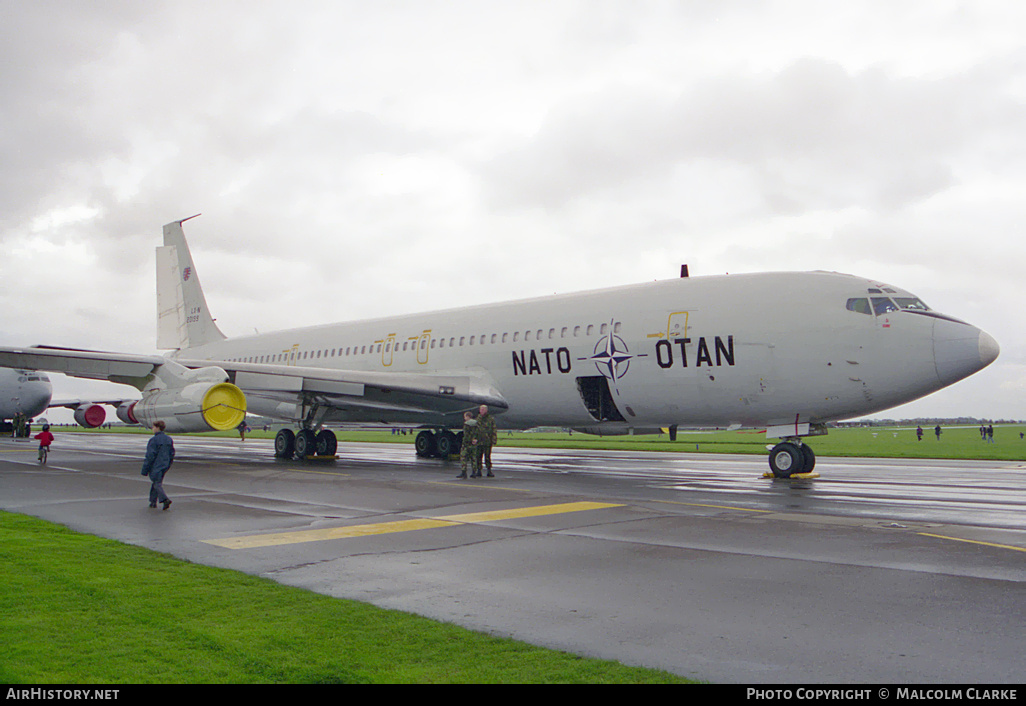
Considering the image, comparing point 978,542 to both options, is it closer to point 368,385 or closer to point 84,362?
point 368,385

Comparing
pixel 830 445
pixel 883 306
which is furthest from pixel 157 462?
pixel 830 445

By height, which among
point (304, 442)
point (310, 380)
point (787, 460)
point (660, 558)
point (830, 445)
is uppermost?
point (310, 380)

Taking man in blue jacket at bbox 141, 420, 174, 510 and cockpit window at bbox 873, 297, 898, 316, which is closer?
man in blue jacket at bbox 141, 420, 174, 510

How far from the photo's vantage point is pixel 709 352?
15.0m

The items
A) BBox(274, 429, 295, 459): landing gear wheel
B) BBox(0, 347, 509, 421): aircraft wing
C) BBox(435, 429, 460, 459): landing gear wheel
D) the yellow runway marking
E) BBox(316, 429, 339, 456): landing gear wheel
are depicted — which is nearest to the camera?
the yellow runway marking

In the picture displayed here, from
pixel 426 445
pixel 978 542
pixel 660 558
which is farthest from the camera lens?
pixel 426 445

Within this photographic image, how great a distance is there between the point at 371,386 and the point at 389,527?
36.4 feet

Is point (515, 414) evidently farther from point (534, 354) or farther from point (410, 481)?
point (410, 481)

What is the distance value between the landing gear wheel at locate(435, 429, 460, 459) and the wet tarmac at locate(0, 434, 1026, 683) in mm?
8576

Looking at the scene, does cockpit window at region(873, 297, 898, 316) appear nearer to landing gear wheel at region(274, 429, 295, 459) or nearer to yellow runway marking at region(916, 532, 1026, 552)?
yellow runway marking at region(916, 532, 1026, 552)

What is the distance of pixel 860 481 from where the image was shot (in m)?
15.0

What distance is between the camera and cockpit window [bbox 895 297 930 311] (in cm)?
1370

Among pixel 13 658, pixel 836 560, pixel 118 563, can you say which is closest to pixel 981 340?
pixel 836 560

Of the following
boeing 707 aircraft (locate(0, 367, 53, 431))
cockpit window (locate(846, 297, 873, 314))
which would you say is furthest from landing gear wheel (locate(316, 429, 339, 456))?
boeing 707 aircraft (locate(0, 367, 53, 431))
